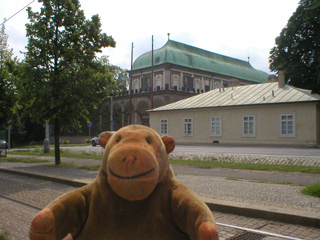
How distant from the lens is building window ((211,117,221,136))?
102 ft

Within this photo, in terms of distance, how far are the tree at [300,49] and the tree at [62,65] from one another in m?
23.8

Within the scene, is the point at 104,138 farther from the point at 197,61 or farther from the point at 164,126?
the point at 197,61

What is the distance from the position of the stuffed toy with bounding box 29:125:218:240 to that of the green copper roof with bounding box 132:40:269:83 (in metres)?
53.0

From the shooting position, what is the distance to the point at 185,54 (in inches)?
2308

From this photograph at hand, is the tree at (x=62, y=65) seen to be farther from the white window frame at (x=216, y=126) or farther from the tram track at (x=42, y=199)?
the white window frame at (x=216, y=126)

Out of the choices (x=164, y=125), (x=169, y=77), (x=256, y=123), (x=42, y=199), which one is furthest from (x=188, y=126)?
(x=42, y=199)

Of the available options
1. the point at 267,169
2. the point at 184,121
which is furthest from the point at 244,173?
the point at 184,121

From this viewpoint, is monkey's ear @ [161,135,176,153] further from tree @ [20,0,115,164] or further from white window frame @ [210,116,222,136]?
white window frame @ [210,116,222,136]

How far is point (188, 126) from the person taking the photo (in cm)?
3350

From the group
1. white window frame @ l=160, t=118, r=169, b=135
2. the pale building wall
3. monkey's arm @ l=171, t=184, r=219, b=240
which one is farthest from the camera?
white window frame @ l=160, t=118, r=169, b=135

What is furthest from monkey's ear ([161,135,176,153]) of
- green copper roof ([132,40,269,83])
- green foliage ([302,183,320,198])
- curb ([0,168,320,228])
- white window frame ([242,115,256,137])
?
green copper roof ([132,40,269,83])

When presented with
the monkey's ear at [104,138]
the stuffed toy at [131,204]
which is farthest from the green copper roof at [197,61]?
the stuffed toy at [131,204]

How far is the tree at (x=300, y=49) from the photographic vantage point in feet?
107

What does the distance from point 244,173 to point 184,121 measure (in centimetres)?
2182
